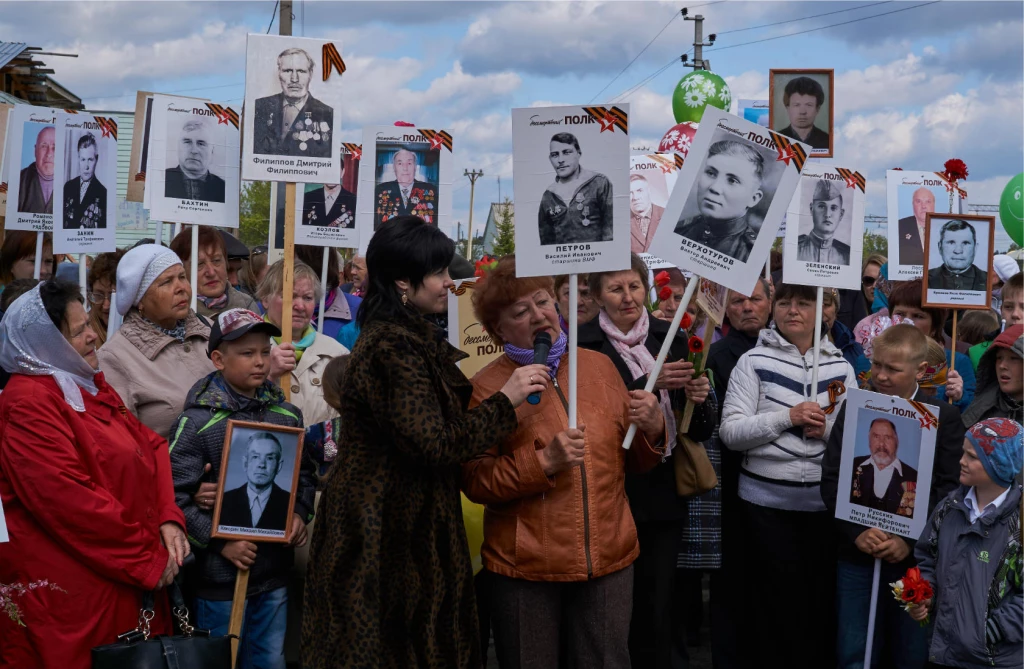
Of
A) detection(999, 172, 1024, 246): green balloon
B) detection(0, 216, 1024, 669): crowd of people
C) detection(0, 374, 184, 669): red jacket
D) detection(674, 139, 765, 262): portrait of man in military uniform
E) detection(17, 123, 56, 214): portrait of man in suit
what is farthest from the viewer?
detection(999, 172, 1024, 246): green balloon

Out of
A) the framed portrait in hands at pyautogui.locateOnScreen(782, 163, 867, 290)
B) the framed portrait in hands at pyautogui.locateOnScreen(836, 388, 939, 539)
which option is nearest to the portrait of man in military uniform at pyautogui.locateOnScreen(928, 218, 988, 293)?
the framed portrait in hands at pyautogui.locateOnScreen(782, 163, 867, 290)

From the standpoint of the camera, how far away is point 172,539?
162 inches

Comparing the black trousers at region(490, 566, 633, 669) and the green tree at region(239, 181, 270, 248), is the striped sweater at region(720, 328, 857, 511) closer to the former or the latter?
the black trousers at region(490, 566, 633, 669)

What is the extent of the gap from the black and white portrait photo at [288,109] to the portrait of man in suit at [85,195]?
168 cm

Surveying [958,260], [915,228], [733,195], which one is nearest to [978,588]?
[733,195]

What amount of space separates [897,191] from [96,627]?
19.2 feet

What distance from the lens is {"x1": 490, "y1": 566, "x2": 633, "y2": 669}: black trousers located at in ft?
13.0

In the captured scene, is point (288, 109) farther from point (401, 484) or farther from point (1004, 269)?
point (1004, 269)

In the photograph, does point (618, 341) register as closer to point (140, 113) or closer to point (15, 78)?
point (140, 113)

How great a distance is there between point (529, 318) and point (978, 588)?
1.96m

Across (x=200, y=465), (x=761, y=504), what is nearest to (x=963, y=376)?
(x=761, y=504)

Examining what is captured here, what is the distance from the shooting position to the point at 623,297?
4992 mm

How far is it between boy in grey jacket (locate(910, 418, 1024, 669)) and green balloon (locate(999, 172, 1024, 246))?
901 centimetres

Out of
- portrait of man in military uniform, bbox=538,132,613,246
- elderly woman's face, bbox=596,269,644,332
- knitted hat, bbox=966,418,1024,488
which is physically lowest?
knitted hat, bbox=966,418,1024,488
